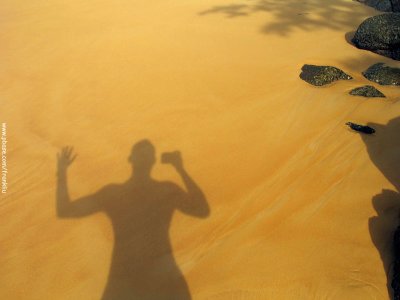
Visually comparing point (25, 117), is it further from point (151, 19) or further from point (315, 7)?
point (315, 7)

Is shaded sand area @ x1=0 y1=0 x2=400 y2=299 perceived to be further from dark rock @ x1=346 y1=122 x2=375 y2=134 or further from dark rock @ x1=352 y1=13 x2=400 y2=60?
dark rock @ x1=352 y1=13 x2=400 y2=60

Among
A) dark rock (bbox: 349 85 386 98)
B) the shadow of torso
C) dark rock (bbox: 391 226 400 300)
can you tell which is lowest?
the shadow of torso

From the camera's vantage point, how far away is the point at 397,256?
2957 millimetres

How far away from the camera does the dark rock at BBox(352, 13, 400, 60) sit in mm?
6464

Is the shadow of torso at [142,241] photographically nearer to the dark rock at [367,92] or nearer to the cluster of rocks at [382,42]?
the dark rock at [367,92]

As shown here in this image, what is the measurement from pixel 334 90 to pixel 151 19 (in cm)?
512

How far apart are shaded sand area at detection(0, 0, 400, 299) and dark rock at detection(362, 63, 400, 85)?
0.64 ft

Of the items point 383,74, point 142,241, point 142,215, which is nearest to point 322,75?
point 383,74

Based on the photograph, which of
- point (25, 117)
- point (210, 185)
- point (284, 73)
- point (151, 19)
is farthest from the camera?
point (151, 19)

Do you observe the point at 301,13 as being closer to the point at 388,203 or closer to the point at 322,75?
the point at 322,75

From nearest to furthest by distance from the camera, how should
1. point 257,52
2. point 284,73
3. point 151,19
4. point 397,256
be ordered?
point 397,256 < point 284,73 < point 257,52 < point 151,19

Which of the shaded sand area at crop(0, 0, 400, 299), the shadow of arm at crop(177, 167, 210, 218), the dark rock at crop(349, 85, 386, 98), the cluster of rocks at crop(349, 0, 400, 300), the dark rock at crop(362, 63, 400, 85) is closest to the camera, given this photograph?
the shaded sand area at crop(0, 0, 400, 299)

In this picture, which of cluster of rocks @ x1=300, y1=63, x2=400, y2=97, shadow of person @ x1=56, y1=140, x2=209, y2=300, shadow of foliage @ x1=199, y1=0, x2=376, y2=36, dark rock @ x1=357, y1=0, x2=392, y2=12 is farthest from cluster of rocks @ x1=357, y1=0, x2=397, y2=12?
shadow of person @ x1=56, y1=140, x2=209, y2=300

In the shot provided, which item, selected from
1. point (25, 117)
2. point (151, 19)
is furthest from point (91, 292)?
point (151, 19)
